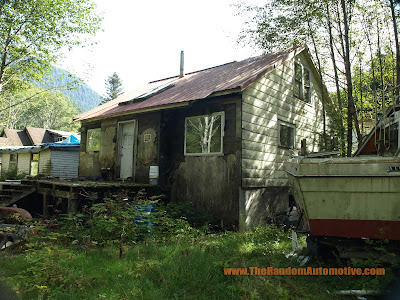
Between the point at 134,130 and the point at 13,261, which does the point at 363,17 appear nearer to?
the point at 134,130

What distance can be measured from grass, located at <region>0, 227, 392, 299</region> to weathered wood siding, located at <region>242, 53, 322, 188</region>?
3866 mm

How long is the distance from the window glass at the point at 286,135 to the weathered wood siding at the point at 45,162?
1411cm

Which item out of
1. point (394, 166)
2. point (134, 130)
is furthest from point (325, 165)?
point (134, 130)

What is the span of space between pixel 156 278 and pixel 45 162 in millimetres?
16646

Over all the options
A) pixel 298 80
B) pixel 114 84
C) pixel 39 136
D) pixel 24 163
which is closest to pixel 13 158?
pixel 24 163

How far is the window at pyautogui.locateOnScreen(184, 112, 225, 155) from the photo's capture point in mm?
8863

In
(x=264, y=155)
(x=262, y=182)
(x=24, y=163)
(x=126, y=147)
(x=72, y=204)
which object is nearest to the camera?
(x=72, y=204)

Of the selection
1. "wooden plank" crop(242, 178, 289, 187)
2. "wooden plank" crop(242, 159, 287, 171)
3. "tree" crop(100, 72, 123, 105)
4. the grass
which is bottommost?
the grass

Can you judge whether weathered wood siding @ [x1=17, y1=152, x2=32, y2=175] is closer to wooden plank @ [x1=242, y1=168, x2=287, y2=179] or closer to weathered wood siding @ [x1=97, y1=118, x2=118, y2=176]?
weathered wood siding @ [x1=97, y1=118, x2=118, y2=176]

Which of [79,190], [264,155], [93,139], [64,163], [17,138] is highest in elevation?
[17,138]

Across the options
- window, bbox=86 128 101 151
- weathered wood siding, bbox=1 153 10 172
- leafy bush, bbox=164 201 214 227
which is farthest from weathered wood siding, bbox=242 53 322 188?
weathered wood siding, bbox=1 153 10 172

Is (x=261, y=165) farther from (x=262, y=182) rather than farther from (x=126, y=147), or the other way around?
(x=126, y=147)

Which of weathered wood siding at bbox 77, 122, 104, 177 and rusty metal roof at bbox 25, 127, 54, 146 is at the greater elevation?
rusty metal roof at bbox 25, 127, 54, 146

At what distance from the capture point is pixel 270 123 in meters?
9.92
